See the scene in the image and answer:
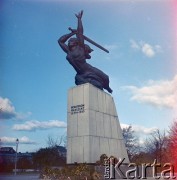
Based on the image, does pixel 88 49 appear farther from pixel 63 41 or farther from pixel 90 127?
pixel 90 127

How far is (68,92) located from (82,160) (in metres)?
3.70

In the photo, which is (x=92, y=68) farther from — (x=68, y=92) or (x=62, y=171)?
(x=62, y=171)

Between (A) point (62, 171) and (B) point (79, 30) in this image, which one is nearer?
(A) point (62, 171)

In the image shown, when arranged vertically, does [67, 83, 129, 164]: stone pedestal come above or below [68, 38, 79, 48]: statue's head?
below

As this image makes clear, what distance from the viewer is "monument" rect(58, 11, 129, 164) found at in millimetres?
14367

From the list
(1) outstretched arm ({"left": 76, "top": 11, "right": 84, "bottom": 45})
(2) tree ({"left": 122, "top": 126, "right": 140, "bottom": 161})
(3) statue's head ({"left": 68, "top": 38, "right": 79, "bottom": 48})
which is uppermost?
(1) outstretched arm ({"left": 76, "top": 11, "right": 84, "bottom": 45})

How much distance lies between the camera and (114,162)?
13773 millimetres

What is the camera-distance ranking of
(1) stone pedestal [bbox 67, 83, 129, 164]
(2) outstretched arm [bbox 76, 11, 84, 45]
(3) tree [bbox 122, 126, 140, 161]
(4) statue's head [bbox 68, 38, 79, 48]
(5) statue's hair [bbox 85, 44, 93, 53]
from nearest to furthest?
1. (1) stone pedestal [bbox 67, 83, 129, 164]
2. (4) statue's head [bbox 68, 38, 79, 48]
3. (2) outstretched arm [bbox 76, 11, 84, 45]
4. (5) statue's hair [bbox 85, 44, 93, 53]
5. (3) tree [bbox 122, 126, 140, 161]

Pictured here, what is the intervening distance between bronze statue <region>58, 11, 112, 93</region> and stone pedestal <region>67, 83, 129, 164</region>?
29.6 inches

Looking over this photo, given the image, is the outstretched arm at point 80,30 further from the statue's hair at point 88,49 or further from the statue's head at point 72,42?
the statue's hair at point 88,49

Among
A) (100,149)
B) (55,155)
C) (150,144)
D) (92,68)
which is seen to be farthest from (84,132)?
(150,144)

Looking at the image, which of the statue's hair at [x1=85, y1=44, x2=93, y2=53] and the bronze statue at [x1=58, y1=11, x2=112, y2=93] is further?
the statue's hair at [x1=85, y1=44, x2=93, y2=53]

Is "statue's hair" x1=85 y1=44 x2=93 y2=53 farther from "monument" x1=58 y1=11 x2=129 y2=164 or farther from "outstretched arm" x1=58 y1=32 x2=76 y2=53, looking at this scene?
"outstretched arm" x1=58 y1=32 x2=76 y2=53

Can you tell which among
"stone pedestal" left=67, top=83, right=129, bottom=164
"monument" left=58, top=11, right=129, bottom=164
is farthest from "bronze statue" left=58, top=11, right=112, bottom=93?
"stone pedestal" left=67, top=83, right=129, bottom=164
